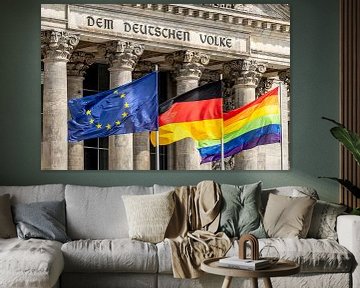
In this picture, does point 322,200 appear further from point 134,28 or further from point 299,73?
point 134,28

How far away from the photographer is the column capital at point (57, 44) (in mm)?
6859

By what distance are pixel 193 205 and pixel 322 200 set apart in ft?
4.19

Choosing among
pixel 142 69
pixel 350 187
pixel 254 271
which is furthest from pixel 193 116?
pixel 254 271

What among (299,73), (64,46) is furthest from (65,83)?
(299,73)

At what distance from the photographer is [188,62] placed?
6.99 m

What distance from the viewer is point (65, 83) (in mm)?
6875

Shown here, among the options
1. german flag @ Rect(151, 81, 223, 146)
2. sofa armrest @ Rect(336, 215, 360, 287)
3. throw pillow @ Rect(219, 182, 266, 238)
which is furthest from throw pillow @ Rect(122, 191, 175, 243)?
sofa armrest @ Rect(336, 215, 360, 287)

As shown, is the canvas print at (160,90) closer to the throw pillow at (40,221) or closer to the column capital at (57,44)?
the column capital at (57,44)

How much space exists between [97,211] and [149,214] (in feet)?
1.47

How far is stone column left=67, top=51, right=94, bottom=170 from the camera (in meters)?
6.86

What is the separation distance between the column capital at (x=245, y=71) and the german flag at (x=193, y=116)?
6.1 inches

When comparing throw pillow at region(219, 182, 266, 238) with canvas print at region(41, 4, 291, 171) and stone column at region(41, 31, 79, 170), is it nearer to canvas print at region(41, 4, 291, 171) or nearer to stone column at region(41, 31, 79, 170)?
canvas print at region(41, 4, 291, 171)

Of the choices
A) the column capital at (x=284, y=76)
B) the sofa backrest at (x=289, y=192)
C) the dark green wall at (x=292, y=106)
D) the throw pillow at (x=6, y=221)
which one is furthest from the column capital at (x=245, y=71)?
the throw pillow at (x=6, y=221)

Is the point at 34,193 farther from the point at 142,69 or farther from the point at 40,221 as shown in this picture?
the point at 142,69
